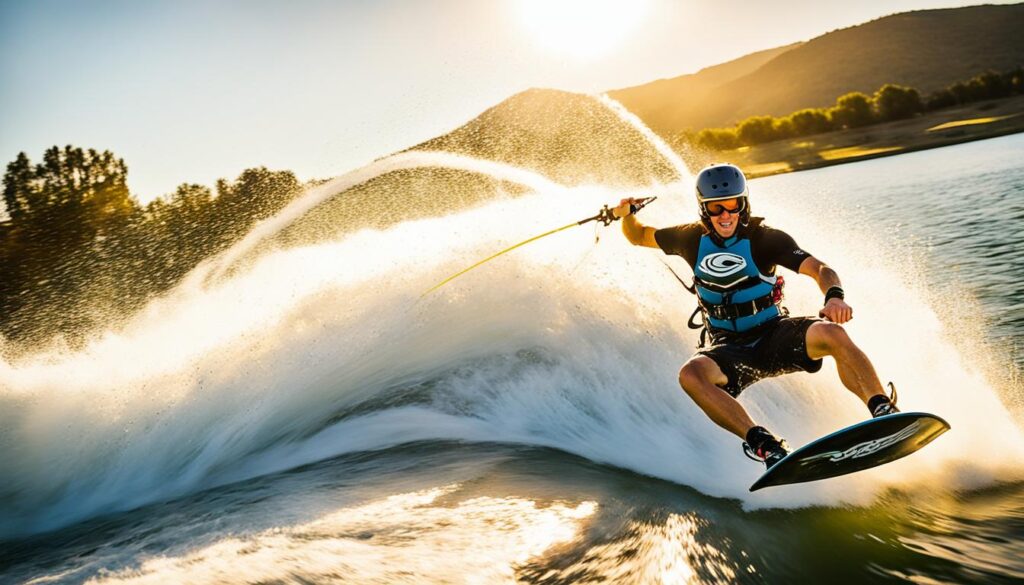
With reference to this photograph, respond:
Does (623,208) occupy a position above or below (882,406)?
above

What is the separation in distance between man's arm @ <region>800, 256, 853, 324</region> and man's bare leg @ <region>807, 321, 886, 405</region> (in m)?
0.20

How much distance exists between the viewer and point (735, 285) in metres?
5.67

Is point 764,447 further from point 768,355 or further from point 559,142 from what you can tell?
point 559,142

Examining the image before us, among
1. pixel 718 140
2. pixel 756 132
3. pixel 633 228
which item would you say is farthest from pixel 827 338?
pixel 718 140

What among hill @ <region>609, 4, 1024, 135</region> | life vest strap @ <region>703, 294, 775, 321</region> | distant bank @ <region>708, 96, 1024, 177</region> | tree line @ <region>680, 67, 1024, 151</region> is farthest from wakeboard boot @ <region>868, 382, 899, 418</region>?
hill @ <region>609, 4, 1024, 135</region>

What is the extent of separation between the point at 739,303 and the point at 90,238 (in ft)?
202

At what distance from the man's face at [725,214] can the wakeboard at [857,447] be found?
175cm

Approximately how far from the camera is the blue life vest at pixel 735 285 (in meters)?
5.62

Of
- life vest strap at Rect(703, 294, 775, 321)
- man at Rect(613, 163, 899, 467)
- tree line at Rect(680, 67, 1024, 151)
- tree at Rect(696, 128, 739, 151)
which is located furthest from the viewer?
tree at Rect(696, 128, 739, 151)

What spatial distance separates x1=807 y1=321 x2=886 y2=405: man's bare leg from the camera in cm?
488

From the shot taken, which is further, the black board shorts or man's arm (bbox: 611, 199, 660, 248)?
man's arm (bbox: 611, 199, 660, 248)

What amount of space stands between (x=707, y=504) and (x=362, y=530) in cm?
245

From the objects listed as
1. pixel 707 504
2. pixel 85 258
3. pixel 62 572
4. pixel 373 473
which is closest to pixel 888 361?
pixel 707 504

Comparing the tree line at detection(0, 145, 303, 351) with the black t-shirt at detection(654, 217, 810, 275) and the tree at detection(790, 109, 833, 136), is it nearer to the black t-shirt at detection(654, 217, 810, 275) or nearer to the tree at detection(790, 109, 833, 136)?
the black t-shirt at detection(654, 217, 810, 275)
